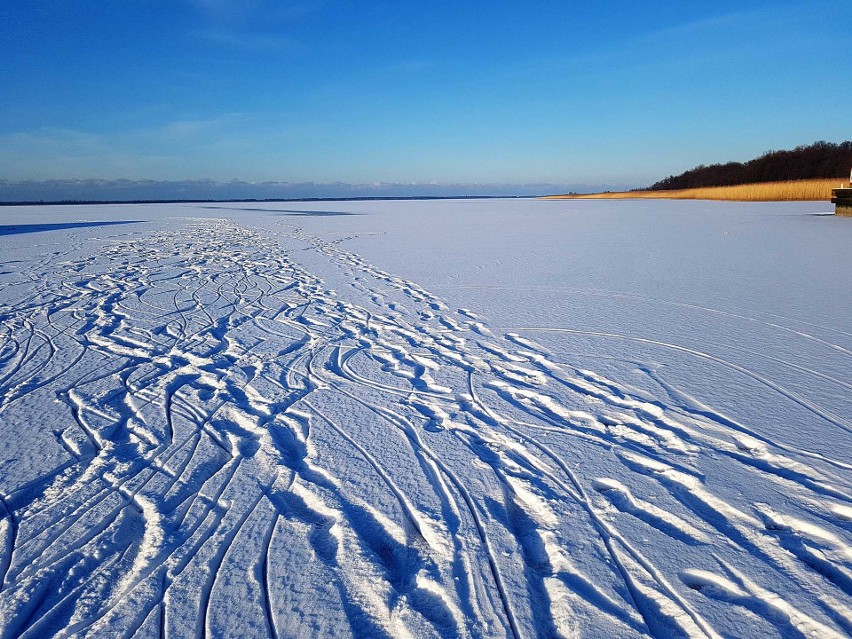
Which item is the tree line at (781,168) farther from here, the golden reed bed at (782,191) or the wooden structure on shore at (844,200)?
the wooden structure on shore at (844,200)

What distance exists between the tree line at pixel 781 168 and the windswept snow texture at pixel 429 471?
2657 inches

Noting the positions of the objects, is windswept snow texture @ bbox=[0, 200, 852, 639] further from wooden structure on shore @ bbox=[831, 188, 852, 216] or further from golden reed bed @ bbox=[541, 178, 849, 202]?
golden reed bed @ bbox=[541, 178, 849, 202]

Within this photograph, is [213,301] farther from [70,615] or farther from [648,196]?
[648,196]

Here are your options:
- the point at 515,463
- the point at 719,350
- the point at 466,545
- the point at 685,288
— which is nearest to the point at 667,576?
the point at 466,545

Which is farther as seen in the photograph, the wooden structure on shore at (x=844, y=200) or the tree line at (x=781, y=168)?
the tree line at (x=781, y=168)

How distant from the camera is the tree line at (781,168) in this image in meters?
59.7

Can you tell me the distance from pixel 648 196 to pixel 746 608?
2295 inches

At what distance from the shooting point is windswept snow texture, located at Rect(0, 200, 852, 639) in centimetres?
171

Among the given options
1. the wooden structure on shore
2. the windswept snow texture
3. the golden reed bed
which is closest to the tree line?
the golden reed bed

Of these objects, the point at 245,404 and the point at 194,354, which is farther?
the point at 194,354

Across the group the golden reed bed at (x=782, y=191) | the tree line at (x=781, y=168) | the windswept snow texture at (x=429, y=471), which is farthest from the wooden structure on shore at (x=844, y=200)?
the tree line at (x=781, y=168)

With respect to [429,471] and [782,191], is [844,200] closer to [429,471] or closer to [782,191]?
[782,191]

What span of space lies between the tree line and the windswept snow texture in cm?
6749

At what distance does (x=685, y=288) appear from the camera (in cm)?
678
